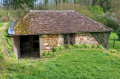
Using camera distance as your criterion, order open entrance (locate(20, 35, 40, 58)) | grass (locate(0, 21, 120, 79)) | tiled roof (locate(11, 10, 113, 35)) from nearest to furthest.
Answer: grass (locate(0, 21, 120, 79)) → tiled roof (locate(11, 10, 113, 35)) → open entrance (locate(20, 35, 40, 58))

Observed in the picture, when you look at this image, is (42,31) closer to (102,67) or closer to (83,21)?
(83,21)

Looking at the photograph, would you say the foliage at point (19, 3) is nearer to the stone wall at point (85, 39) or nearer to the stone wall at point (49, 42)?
the stone wall at point (49, 42)

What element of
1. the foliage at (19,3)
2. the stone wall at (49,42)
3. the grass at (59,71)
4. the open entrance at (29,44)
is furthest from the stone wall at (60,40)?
the foliage at (19,3)

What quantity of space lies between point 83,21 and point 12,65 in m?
9.02

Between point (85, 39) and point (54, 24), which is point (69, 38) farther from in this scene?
point (54, 24)

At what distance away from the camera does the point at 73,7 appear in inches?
1145

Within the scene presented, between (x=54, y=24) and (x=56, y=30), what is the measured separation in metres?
1.05

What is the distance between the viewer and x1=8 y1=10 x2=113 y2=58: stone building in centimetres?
1088

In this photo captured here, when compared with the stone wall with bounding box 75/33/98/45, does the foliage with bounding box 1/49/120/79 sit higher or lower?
lower

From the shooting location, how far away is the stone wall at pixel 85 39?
11938 mm

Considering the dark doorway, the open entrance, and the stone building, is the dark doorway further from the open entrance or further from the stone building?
the open entrance

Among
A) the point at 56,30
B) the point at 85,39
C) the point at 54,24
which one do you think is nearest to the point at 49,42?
the point at 56,30

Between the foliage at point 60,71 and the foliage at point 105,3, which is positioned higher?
the foliage at point 105,3

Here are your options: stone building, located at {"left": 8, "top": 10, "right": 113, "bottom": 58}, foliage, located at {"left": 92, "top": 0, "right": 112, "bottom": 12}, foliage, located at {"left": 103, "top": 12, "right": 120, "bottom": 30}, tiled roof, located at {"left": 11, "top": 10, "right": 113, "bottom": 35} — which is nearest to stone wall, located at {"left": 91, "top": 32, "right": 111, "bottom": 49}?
stone building, located at {"left": 8, "top": 10, "right": 113, "bottom": 58}
